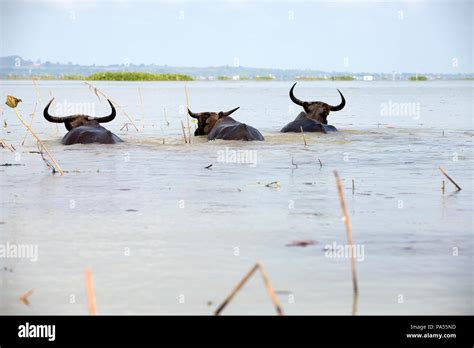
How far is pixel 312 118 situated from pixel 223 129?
10.3 ft

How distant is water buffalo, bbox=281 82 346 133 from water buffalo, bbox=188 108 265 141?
1.57 m

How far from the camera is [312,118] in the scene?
1862 centimetres

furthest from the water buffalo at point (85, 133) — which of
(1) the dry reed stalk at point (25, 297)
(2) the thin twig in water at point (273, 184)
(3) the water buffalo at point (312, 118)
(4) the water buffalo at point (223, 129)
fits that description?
(1) the dry reed stalk at point (25, 297)

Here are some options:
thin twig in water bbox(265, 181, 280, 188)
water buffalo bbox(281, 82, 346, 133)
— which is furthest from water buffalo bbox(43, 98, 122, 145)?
thin twig in water bbox(265, 181, 280, 188)

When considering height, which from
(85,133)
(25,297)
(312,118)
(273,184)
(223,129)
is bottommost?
(25,297)

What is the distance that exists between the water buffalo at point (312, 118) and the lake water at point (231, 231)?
3982 mm

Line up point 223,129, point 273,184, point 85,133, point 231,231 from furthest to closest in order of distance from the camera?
1. point 223,129
2. point 85,133
3. point 273,184
4. point 231,231

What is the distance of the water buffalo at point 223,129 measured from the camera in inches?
626

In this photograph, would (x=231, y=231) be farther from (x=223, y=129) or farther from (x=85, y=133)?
(x=223, y=129)

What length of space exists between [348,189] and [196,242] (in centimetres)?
340

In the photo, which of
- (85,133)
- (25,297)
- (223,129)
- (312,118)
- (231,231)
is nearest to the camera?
(25,297)

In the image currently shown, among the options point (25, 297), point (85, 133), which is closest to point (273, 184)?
point (25, 297)

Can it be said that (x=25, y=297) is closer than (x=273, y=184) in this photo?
Yes
